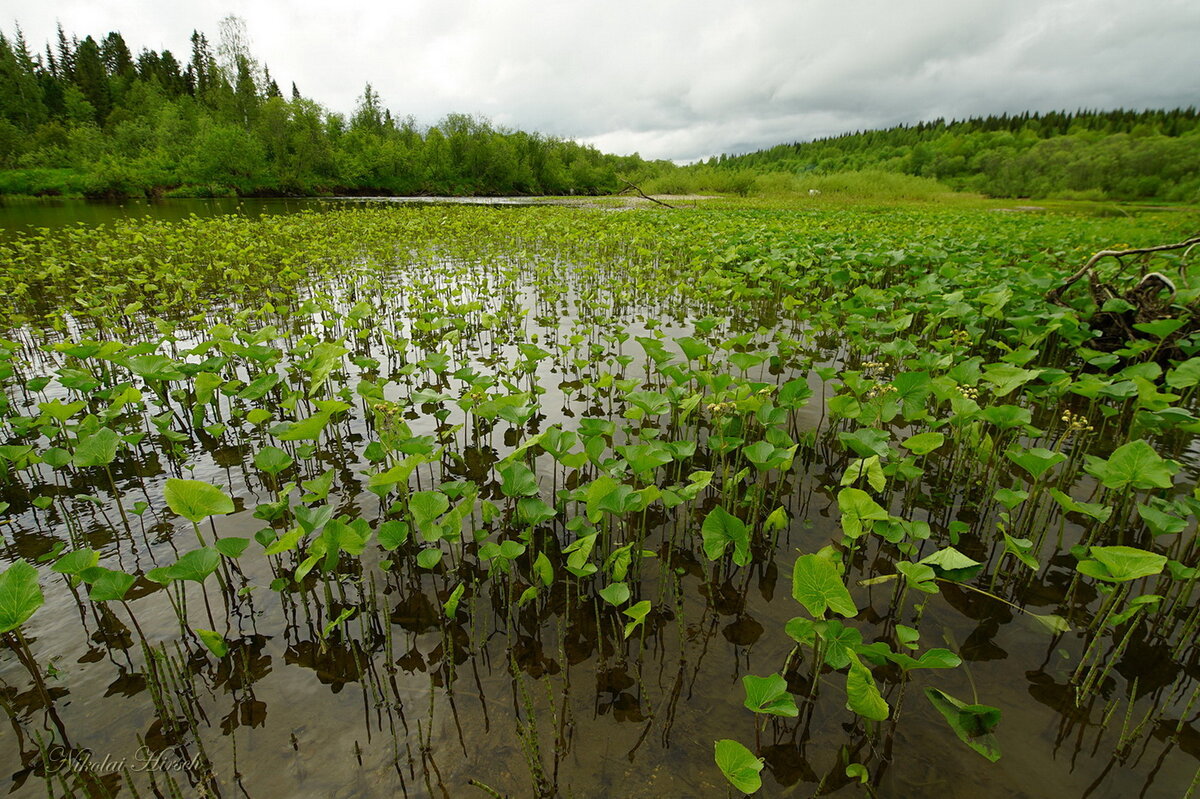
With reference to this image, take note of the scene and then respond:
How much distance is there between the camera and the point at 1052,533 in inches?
111

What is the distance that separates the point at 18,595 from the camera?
4.81 feet

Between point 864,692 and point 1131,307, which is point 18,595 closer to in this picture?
point 864,692

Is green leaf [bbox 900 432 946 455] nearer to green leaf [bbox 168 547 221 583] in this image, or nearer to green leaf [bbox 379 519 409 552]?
green leaf [bbox 379 519 409 552]

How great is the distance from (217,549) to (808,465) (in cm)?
326

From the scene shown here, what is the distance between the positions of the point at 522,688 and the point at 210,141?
165ft

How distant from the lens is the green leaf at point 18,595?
143 cm

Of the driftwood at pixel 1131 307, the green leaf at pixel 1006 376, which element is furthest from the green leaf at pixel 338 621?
the driftwood at pixel 1131 307

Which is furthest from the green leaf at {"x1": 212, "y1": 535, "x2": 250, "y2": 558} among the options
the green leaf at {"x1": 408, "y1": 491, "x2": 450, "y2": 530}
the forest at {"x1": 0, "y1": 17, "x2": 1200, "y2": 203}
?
the forest at {"x1": 0, "y1": 17, "x2": 1200, "y2": 203}

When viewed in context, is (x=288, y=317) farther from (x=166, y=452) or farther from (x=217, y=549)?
(x=217, y=549)

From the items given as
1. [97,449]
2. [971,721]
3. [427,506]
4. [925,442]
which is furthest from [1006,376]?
[97,449]

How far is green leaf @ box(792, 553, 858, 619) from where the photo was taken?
151cm

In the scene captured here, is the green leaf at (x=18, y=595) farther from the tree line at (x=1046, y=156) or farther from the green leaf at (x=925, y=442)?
the tree line at (x=1046, y=156)

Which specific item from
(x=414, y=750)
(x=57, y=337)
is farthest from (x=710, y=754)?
(x=57, y=337)

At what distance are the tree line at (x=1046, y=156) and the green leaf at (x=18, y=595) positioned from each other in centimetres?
4736
